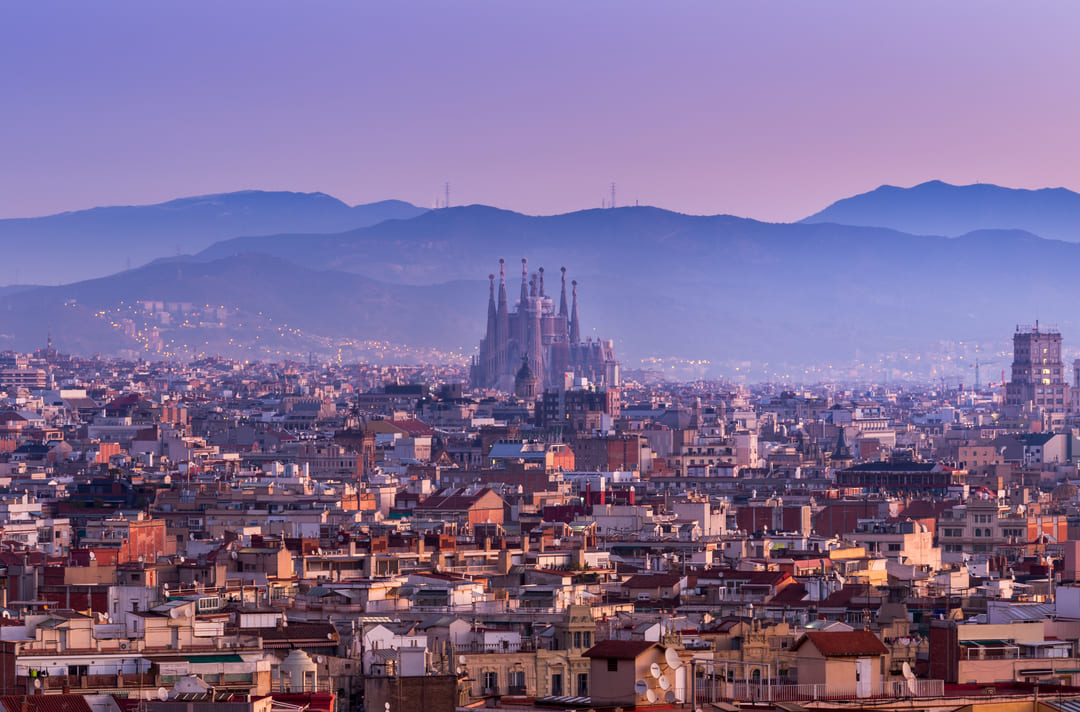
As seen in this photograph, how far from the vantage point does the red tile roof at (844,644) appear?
3077cm

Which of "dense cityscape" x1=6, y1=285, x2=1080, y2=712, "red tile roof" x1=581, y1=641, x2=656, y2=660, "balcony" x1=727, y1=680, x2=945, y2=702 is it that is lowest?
"dense cityscape" x1=6, y1=285, x2=1080, y2=712

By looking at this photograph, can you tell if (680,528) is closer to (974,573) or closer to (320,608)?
(974,573)

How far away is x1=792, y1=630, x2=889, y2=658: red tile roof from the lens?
3077 cm

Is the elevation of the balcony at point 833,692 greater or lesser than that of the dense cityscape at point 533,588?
greater

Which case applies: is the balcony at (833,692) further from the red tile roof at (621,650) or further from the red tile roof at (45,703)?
the red tile roof at (45,703)

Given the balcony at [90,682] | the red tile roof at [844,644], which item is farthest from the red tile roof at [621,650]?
the balcony at [90,682]

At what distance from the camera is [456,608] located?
5478 cm

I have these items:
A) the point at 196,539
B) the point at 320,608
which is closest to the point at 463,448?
the point at 196,539

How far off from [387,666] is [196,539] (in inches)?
2205

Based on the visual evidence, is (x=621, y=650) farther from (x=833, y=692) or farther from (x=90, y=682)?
(x=90, y=682)

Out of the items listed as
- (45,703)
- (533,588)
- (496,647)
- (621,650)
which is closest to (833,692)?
(621,650)

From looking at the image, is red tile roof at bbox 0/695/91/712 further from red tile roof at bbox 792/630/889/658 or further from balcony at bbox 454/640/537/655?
balcony at bbox 454/640/537/655

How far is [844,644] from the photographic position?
31203mm

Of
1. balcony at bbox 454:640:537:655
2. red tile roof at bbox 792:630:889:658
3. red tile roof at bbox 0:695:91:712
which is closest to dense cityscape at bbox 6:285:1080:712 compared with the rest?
red tile roof at bbox 792:630:889:658
